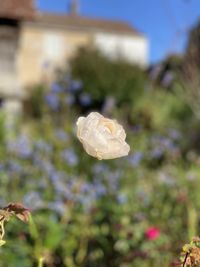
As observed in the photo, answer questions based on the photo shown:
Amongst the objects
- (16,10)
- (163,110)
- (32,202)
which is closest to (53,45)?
(163,110)

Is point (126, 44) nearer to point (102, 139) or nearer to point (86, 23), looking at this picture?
point (86, 23)

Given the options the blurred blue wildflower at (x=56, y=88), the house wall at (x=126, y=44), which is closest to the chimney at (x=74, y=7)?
the house wall at (x=126, y=44)

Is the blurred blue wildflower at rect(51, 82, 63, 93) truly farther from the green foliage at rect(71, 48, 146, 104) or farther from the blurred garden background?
the green foliage at rect(71, 48, 146, 104)

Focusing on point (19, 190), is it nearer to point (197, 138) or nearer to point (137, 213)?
point (137, 213)

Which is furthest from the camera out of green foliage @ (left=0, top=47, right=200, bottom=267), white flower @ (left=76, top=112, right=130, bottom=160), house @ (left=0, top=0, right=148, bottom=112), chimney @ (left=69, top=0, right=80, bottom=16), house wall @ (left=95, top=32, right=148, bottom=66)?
chimney @ (left=69, top=0, right=80, bottom=16)

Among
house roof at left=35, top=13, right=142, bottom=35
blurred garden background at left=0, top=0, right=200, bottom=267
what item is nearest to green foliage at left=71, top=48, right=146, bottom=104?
house roof at left=35, top=13, right=142, bottom=35

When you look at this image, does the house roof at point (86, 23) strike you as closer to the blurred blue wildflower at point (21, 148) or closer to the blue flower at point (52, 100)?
the blue flower at point (52, 100)

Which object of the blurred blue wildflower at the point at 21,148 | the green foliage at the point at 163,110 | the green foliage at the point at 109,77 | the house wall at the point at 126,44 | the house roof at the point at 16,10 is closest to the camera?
the blurred blue wildflower at the point at 21,148
